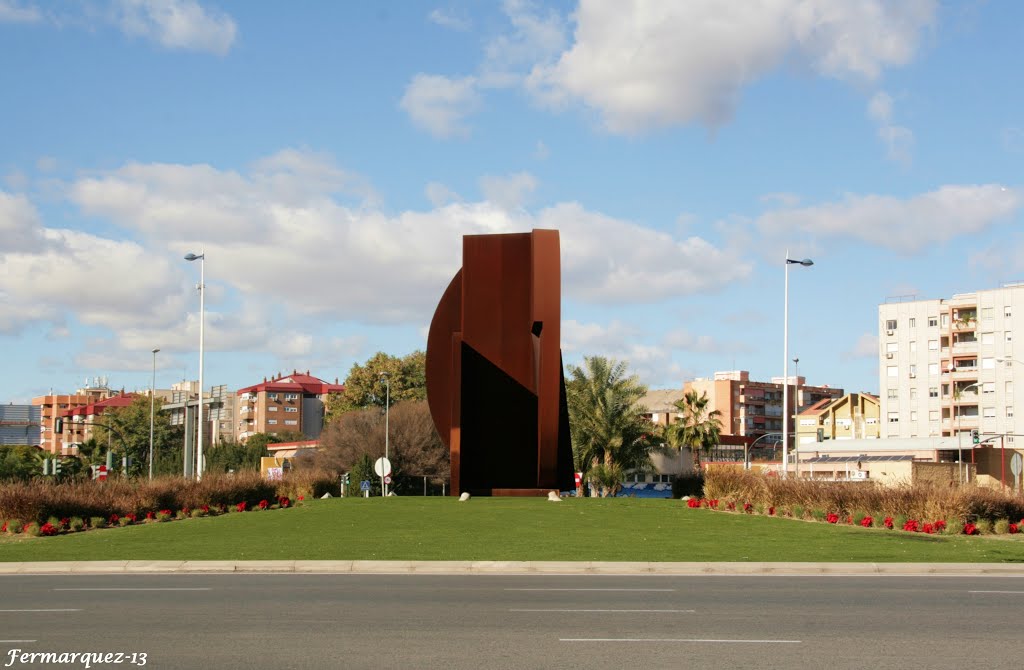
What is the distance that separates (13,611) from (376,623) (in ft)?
14.8

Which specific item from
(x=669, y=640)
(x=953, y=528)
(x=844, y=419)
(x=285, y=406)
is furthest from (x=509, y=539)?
(x=285, y=406)

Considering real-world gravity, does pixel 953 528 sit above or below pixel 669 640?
below

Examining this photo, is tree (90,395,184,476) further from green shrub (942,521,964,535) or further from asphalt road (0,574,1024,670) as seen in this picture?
asphalt road (0,574,1024,670)

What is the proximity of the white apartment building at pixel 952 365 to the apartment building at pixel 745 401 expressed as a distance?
36533 millimetres

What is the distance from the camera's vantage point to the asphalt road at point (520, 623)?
922 centimetres

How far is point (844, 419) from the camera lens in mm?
126812

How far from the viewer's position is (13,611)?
40.7 ft

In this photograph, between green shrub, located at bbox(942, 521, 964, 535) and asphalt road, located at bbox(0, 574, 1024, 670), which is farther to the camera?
green shrub, located at bbox(942, 521, 964, 535)

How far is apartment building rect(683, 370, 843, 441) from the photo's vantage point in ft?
470

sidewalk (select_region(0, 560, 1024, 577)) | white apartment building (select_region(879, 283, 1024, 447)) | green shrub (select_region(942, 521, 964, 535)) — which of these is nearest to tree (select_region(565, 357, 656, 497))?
white apartment building (select_region(879, 283, 1024, 447))

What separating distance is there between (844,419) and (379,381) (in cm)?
6103

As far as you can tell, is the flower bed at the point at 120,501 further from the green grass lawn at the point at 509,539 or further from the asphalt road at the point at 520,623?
the asphalt road at the point at 520,623

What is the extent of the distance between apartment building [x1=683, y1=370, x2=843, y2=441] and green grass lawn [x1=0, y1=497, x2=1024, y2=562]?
112625 mm

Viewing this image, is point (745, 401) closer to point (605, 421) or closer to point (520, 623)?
point (605, 421)
